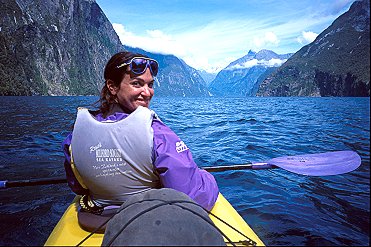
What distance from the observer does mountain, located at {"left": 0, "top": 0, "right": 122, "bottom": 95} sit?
102863 millimetres

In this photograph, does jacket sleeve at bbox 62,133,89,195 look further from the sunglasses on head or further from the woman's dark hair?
the sunglasses on head

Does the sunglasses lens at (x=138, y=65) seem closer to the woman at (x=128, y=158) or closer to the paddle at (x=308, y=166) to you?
the woman at (x=128, y=158)

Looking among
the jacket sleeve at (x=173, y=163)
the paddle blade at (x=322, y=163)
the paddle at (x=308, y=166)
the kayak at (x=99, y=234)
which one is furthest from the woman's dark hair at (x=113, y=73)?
the paddle blade at (x=322, y=163)

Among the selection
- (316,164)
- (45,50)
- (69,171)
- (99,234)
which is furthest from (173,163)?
(45,50)

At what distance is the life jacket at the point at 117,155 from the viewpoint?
2.21 meters

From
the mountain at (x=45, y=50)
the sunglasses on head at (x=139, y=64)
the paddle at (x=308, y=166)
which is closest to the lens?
the sunglasses on head at (x=139, y=64)

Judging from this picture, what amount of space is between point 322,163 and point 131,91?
4.26m

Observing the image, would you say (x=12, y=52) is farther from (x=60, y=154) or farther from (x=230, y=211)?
(x=230, y=211)

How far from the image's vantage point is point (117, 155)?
2.25 metres

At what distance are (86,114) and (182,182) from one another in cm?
115

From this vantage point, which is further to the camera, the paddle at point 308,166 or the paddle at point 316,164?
the paddle at point 316,164

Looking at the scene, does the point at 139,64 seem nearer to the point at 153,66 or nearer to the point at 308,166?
the point at 153,66

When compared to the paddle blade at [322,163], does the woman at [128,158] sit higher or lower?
higher

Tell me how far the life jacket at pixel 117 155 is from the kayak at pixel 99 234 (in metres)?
0.39
